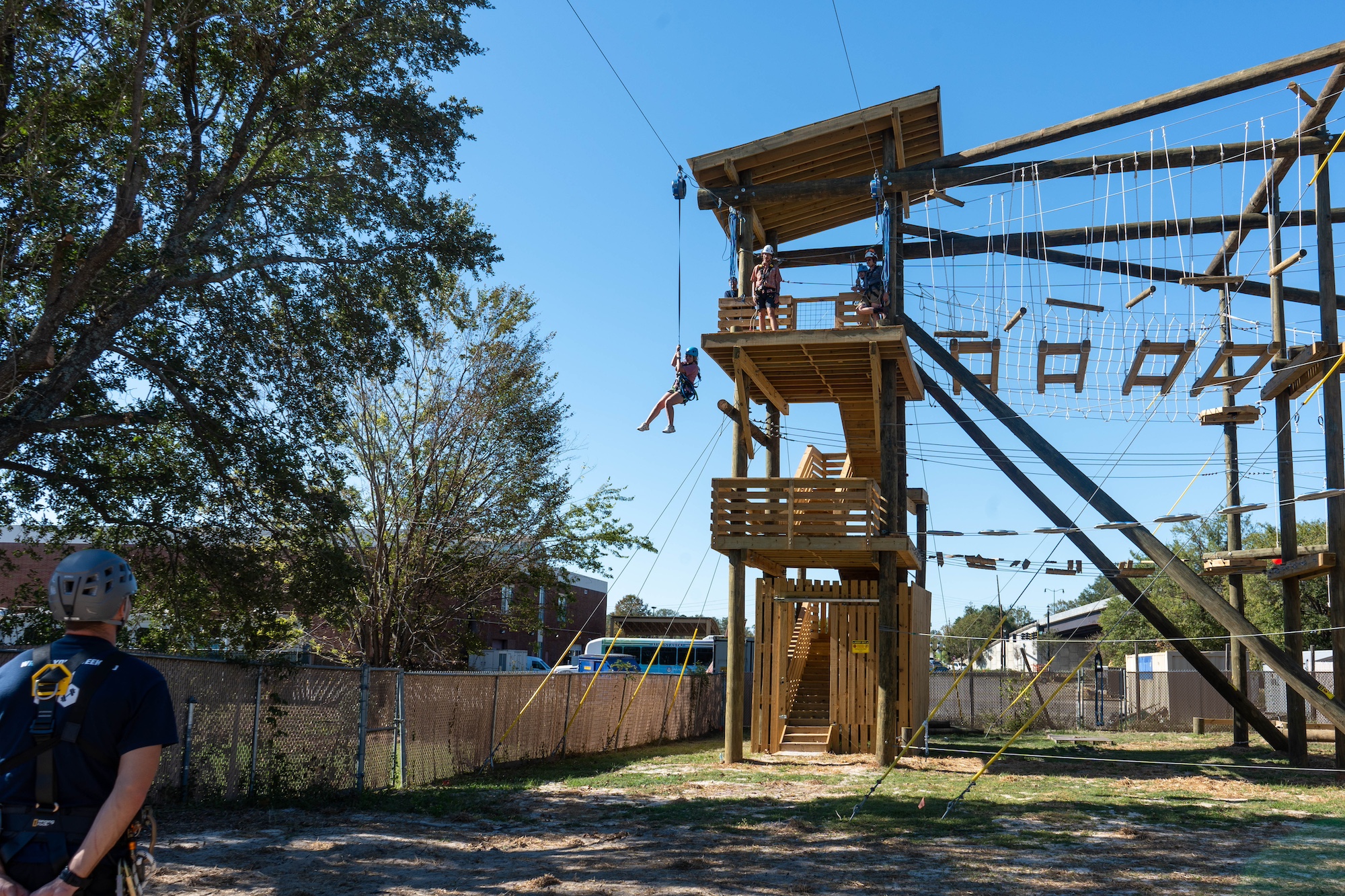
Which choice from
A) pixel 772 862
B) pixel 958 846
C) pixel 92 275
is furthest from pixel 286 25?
pixel 958 846

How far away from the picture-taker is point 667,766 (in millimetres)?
17344

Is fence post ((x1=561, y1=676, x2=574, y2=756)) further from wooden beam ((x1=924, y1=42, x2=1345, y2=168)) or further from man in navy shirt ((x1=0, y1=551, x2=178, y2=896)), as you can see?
man in navy shirt ((x1=0, y1=551, x2=178, y2=896))

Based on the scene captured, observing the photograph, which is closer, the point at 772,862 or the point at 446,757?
the point at 772,862

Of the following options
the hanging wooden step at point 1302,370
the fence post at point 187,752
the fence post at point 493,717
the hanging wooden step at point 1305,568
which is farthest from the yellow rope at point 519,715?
the hanging wooden step at point 1302,370

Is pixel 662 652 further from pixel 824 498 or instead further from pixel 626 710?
pixel 824 498

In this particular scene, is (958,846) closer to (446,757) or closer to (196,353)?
(446,757)

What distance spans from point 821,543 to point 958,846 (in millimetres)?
8876

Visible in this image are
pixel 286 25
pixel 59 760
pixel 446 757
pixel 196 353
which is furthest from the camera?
pixel 446 757

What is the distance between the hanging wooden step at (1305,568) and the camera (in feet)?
49.9

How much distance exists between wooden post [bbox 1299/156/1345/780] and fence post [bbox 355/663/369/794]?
13840 millimetres

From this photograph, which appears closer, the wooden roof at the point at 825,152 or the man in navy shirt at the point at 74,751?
the man in navy shirt at the point at 74,751

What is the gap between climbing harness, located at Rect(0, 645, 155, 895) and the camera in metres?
3.43

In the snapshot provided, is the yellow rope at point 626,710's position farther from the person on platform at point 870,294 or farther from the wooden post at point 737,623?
the person on platform at point 870,294

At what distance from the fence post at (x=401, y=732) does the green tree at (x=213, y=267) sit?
1598 millimetres
